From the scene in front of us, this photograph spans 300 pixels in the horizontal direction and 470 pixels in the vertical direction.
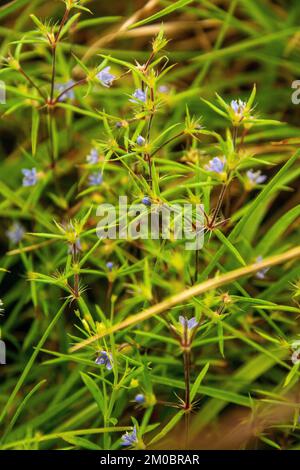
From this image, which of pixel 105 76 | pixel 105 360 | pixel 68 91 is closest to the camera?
pixel 105 360

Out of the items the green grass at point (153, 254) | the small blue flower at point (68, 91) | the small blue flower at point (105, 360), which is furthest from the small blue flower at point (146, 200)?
the small blue flower at point (68, 91)

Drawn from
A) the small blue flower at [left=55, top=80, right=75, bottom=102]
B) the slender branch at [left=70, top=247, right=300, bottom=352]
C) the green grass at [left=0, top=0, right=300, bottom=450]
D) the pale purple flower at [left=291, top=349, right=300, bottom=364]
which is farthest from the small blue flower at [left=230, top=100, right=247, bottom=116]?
the small blue flower at [left=55, top=80, right=75, bottom=102]

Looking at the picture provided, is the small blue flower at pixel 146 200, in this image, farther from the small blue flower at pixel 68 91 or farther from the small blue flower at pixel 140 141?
the small blue flower at pixel 68 91

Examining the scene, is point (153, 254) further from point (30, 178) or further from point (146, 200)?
point (30, 178)

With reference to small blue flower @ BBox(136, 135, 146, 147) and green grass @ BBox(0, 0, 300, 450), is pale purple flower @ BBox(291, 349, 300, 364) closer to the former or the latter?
green grass @ BBox(0, 0, 300, 450)

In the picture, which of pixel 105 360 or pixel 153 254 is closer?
pixel 105 360

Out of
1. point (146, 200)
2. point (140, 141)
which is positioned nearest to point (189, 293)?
point (146, 200)
